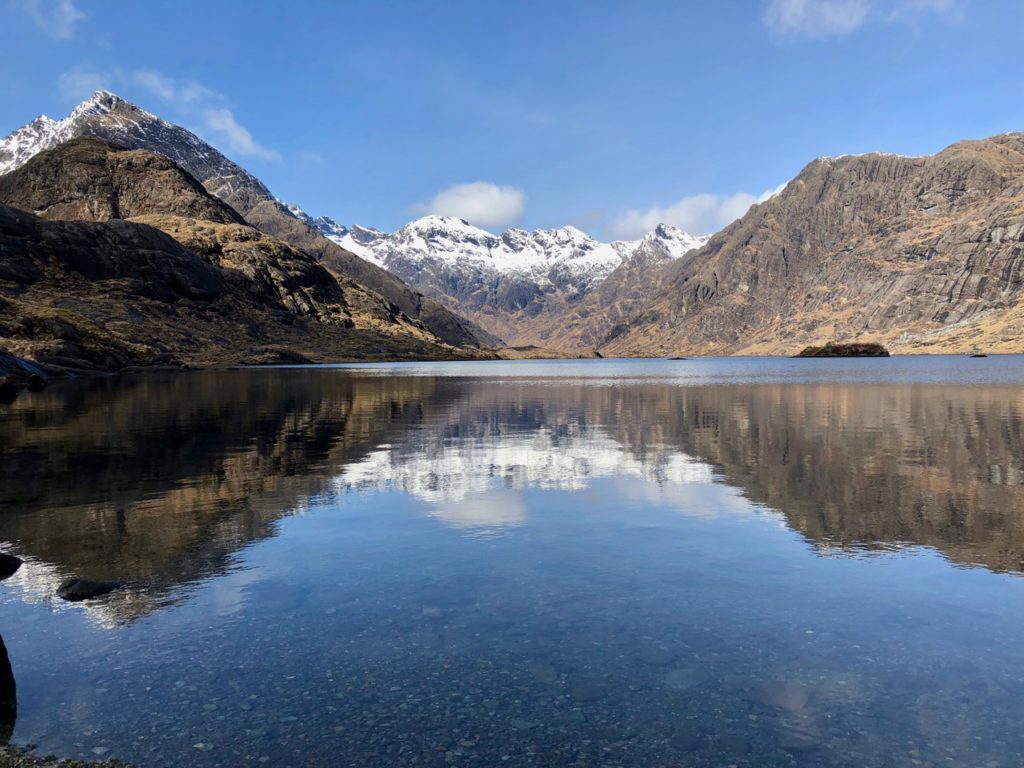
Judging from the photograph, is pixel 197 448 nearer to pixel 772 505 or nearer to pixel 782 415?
pixel 772 505

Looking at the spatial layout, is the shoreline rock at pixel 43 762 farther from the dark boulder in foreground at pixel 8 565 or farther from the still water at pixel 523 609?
the dark boulder in foreground at pixel 8 565

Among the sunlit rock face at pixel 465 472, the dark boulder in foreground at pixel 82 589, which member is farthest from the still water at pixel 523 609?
the dark boulder in foreground at pixel 82 589

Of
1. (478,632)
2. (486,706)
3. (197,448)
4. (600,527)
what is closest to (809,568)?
(600,527)

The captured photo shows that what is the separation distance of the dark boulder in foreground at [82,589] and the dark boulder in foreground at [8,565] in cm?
233

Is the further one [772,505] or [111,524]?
[772,505]

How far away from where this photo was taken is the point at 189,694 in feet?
41.0

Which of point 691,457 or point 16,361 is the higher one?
point 16,361

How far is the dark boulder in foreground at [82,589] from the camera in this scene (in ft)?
57.1

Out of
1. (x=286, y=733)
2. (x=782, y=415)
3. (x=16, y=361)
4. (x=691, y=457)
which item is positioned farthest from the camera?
(x=16, y=361)

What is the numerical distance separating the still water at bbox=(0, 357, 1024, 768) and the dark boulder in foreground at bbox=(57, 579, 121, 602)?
37 cm

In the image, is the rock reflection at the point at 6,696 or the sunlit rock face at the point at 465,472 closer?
the rock reflection at the point at 6,696

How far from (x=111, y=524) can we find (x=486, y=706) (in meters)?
18.2

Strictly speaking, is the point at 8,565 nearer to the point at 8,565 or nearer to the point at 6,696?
the point at 8,565

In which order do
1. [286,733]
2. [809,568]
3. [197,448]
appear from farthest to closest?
[197,448] → [809,568] → [286,733]
